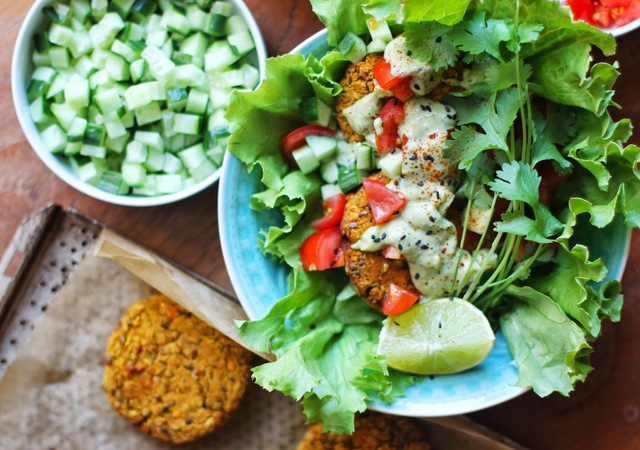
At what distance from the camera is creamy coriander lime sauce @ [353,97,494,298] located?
88.1 inches

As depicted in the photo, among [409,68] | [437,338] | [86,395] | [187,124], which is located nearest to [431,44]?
[409,68]

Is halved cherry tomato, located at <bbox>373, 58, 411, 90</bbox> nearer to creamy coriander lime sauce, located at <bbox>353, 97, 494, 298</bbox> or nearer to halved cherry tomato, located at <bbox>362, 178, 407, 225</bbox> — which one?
creamy coriander lime sauce, located at <bbox>353, 97, 494, 298</bbox>

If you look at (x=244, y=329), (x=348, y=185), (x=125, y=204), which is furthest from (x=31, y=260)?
(x=348, y=185)

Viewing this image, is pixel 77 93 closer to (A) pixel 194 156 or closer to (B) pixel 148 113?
(B) pixel 148 113

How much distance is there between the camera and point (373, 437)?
2.75 meters

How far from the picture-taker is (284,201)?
2395 mm

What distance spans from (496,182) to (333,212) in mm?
522

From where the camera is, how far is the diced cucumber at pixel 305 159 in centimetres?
239

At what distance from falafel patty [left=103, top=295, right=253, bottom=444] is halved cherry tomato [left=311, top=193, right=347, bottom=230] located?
2.18 ft

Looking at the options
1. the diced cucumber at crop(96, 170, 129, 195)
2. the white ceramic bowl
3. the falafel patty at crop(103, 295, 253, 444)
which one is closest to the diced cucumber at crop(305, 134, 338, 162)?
the white ceramic bowl

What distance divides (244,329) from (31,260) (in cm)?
102

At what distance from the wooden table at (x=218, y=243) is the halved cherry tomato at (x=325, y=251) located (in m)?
0.51

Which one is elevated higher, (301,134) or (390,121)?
(390,121)

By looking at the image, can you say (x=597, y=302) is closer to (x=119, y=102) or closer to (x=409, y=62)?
(x=409, y=62)
